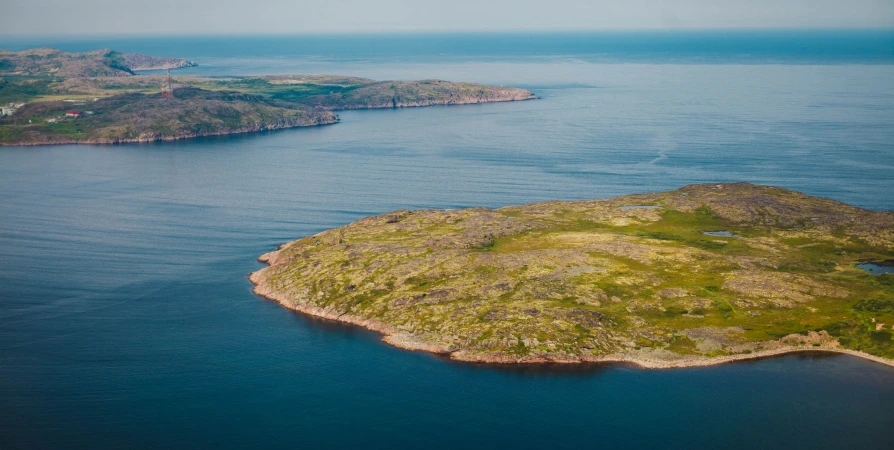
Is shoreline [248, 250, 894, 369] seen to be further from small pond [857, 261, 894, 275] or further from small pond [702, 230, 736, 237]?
small pond [702, 230, 736, 237]

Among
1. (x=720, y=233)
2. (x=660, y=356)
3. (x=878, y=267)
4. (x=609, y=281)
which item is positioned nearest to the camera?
(x=660, y=356)

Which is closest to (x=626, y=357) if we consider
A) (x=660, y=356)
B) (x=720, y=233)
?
(x=660, y=356)

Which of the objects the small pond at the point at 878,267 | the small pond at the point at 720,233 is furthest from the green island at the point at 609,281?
the small pond at the point at 878,267

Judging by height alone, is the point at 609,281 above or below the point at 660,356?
above

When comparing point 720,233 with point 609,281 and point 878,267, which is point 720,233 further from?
point 609,281

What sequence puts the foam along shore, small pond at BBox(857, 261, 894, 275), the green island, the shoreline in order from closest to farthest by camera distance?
the shoreline, the foam along shore, the green island, small pond at BBox(857, 261, 894, 275)

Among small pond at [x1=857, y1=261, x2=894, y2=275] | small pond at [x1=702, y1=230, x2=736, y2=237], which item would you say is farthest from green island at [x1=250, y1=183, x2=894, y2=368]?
small pond at [x1=857, y1=261, x2=894, y2=275]

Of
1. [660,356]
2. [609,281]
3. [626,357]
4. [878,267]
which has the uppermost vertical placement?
[609,281]

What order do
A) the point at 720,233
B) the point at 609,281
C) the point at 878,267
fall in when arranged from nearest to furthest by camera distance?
the point at 609,281 < the point at 878,267 < the point at 720,233

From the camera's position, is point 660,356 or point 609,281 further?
point 609,281
